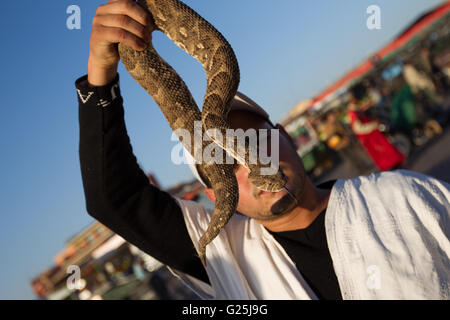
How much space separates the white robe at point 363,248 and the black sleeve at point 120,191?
0.17 metres

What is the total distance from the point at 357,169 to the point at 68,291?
1088cm

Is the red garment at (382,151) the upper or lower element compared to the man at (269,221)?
lower

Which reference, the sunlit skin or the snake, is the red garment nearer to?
the sunlit skin

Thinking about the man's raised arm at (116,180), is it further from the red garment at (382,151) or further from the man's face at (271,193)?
the red garment at (382,151)

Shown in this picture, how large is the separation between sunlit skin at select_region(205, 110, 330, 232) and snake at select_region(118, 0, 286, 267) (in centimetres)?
48

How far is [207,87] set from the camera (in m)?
2.74

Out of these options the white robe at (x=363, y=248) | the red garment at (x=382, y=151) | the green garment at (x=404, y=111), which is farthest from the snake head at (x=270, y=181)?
the green garment at (x=404, y=111)

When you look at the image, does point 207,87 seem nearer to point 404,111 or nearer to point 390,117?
point 404,111

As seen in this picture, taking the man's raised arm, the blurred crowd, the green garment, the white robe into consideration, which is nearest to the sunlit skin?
the white robe

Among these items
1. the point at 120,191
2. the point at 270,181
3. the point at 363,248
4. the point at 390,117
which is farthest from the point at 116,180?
the point at 390,117

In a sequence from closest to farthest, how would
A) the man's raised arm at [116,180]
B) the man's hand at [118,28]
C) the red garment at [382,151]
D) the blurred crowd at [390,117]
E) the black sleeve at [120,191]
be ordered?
the man's hand at [118,28]
the man's raised arm at [116,180]
the black sleeve at [120,191]
the red garment at [382,151]
the blurred crowd at [390,117]

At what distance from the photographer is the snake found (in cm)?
270

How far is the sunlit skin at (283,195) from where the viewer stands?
10.6ft
